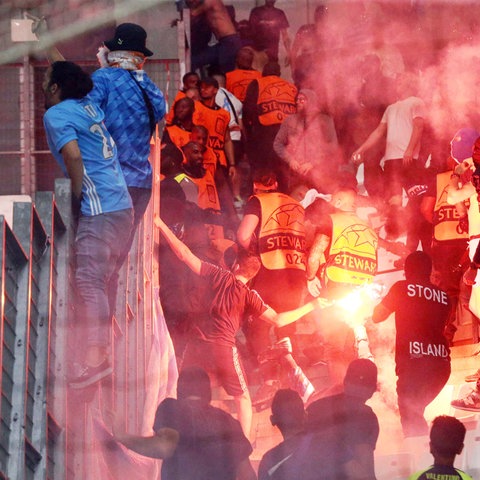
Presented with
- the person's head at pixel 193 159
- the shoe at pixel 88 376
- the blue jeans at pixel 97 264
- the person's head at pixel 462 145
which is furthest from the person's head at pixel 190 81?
the shoe at pixel 88 376

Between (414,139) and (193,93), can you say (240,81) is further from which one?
(414,139)

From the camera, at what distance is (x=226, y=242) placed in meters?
8.58

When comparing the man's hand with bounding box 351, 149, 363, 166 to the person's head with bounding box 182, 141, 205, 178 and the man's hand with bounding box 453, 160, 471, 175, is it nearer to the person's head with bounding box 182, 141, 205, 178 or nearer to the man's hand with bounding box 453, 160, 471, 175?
the man's hand with bounding box 453, 160, 471, 175

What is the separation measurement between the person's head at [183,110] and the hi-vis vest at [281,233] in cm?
92

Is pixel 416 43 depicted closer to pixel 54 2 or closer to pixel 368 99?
pixel 368 99

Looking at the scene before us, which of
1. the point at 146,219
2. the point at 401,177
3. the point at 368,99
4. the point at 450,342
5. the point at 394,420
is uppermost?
the point at 368,99

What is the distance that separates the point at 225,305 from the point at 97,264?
9.26 ft

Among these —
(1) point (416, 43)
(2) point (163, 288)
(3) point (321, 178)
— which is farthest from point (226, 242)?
(1) point (416, 43)

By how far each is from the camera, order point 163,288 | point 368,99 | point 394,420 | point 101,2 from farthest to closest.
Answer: point 101,2, point 368,99, point 163,288, point 394,420

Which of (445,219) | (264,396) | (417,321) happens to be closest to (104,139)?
(264,396)

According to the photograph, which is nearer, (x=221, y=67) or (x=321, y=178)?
(x=321, y=178)

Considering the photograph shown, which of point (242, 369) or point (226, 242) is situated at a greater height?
point (226, 242)

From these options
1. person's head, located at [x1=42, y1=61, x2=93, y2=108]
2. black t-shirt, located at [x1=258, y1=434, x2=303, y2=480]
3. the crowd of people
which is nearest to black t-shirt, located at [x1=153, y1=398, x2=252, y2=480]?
the crowd of people

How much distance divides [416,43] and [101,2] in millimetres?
2748
